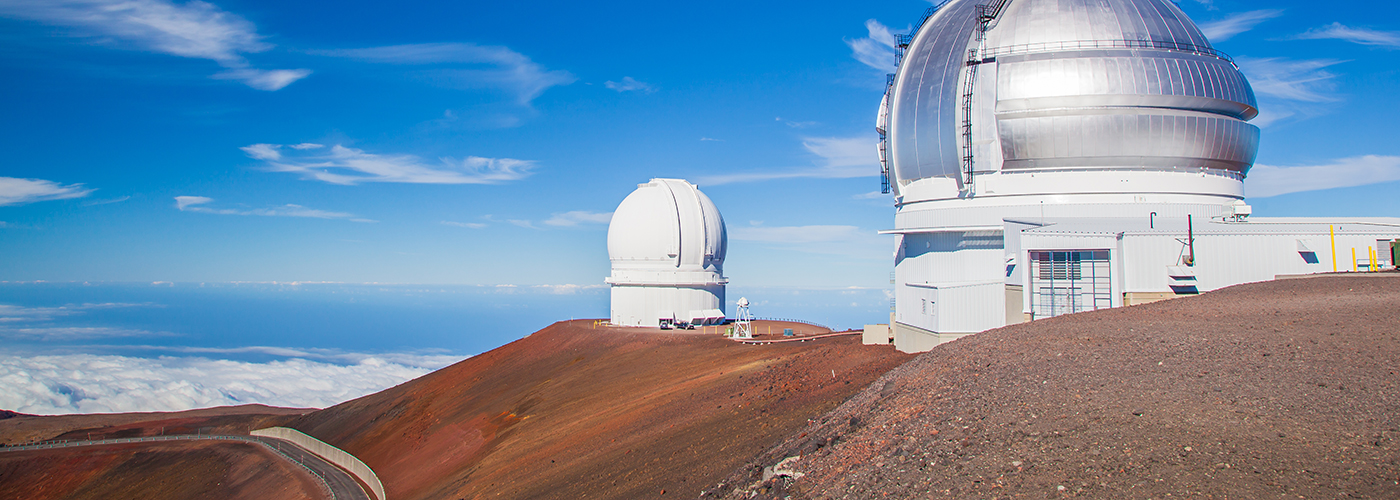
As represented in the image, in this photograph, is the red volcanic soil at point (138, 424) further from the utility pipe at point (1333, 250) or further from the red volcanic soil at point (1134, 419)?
the utility pipe at point (1333, 250)

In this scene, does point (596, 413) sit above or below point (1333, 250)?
below

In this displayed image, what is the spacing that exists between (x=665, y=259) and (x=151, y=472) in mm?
23113

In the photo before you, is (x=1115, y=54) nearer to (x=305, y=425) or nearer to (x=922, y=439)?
(x=922, y=439)

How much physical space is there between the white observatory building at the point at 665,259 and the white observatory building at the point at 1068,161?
15.9m

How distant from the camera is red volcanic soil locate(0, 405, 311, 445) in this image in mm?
38938

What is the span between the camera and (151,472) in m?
31.0

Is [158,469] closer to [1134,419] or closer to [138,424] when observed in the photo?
[138,424]

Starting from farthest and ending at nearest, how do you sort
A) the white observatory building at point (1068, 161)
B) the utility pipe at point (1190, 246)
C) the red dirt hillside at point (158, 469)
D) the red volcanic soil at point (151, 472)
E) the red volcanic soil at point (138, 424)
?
the red volcanic soil at point (138, 424)
the red volcanic soil at point (151, 472)
the red dirt hillside at point (158, 469)
the white observatory building at point (1068, 161)
the utility pipe at point (1190, 246)

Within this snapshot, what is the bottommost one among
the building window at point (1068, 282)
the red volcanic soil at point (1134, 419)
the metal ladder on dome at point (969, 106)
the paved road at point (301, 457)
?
the paved road at point (301, 457)

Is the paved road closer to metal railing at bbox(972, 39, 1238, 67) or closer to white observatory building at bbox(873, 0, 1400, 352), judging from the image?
white observatory building at bbox(873, 0, 1400, 352)

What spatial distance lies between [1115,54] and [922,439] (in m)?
16.9

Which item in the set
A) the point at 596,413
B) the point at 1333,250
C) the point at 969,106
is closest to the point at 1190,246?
the point at 1333,250

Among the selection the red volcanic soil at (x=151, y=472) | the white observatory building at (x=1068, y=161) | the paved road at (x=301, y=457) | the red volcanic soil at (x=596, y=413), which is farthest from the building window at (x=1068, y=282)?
the red volcanic soil at (x=151, y=472)

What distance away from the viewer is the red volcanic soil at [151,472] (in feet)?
88.3
